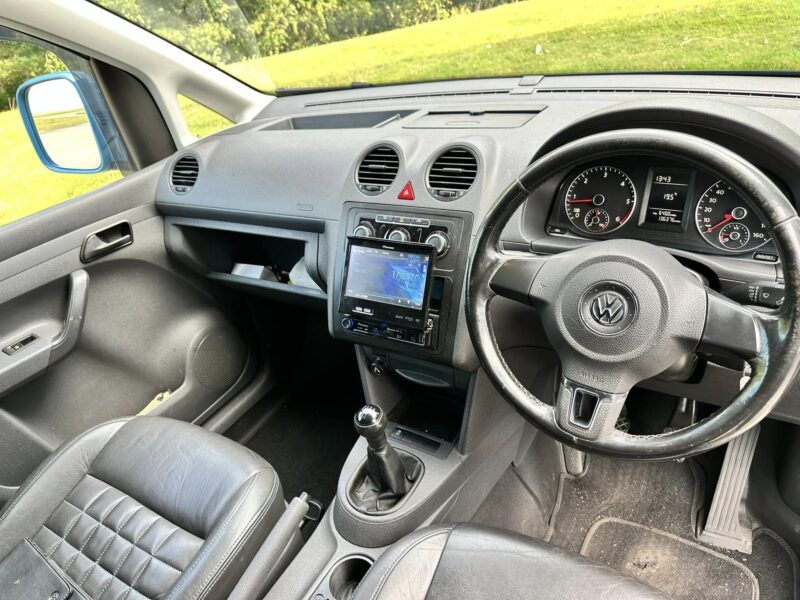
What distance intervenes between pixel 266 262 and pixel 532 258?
1456mm

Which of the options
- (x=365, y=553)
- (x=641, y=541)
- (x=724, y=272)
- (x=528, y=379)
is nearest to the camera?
(x=724, y=272)

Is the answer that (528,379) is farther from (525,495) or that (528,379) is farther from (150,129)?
(150,129)

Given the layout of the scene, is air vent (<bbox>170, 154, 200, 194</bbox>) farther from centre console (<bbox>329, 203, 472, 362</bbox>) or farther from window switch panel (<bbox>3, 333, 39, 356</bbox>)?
centre console (<bbox>329, 203, 472, 362</bbox>)

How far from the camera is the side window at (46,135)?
1.86 m

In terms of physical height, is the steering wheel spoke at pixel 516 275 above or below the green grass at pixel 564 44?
below

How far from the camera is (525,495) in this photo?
6.11 feet

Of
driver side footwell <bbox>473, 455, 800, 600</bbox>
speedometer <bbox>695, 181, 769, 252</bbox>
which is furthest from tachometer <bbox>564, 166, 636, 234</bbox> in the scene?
driver side footwell <bbox>473, 455, 800, 600</bbox>

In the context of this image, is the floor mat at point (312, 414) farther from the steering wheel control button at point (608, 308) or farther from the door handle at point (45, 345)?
the steering wheel control button at point (608, 308)

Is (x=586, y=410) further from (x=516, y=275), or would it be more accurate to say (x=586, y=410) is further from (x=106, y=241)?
(x=106, y=241)

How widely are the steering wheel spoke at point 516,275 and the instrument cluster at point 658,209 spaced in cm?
27

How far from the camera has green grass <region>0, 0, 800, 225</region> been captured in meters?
1.60

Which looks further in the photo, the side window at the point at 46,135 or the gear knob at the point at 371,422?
the side window at the point at 46,135

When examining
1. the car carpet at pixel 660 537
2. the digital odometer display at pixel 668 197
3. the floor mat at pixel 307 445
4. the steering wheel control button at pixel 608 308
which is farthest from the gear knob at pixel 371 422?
the floor mat at pixel 307 445

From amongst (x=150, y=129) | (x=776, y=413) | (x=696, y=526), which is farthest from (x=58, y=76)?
(x=696, y=526)
